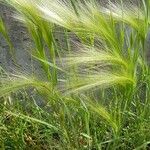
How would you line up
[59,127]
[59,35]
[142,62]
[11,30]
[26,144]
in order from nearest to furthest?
[142,62], [59,127], [26,144], [59,35], [11,30]

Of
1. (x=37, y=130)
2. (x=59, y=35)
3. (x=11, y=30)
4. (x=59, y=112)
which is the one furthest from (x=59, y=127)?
(x=11, y=30)

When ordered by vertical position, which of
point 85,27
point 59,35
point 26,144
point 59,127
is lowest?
point 26,144

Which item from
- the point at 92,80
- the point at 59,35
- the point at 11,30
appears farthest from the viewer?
the point at 11,30

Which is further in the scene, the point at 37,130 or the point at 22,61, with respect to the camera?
the point at 22,61

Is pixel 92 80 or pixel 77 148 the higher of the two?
pixel 92 80

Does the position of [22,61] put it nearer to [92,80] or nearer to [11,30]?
[11,30]

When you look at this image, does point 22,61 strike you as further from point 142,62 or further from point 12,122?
point 142,62
